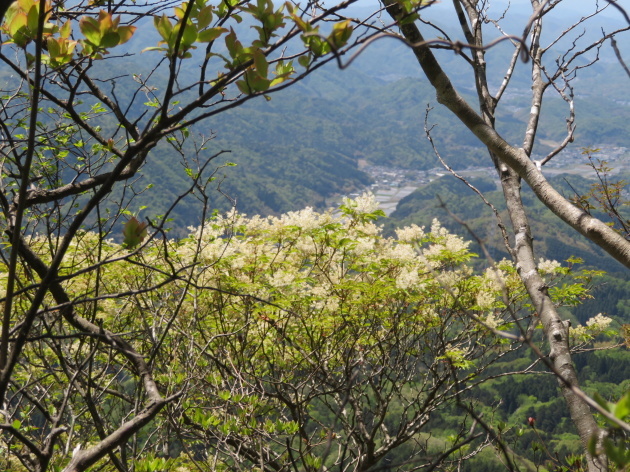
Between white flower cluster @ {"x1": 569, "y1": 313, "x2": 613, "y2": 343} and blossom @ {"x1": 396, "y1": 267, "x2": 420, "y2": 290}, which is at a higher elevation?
blossom @ {"x1": 396, "y1": 267, "x2": 420, "y2": 290}

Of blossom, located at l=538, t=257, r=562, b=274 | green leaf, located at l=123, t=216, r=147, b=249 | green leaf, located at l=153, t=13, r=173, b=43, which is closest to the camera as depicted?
green leaf, located at l=153, t=13, r=173, b=43

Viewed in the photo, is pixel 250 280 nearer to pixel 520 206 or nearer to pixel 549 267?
pixel 520 206

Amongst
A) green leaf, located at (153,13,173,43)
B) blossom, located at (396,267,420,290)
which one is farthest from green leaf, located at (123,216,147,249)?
blossom, located at (396,267,420,290)

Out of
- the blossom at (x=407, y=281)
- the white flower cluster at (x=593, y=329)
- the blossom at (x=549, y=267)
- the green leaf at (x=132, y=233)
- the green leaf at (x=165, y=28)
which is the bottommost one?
the white flower cluster at (x=593, y=329)

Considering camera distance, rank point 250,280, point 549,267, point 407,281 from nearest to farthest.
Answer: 1. point 407,281
2. point 250,280
3. point 549,267

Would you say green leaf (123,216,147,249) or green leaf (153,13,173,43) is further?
green leaf (123,216,147,249)

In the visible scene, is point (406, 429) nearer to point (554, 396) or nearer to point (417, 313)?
point (417, 313)

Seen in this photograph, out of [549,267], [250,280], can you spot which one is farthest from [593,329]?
[250,280]

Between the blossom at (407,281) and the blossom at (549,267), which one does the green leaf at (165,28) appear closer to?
the blossom at (407,281)

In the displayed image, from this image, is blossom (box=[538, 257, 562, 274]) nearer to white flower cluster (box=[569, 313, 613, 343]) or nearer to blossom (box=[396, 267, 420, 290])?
white flower cluster (box=[569, 313, 613, 343])

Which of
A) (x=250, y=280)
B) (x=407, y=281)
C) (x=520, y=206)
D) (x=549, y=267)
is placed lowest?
(x=549, y=267)

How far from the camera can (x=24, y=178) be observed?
2.49 feet

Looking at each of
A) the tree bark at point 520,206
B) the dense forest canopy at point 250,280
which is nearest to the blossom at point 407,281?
the dense forest canopy at point 250,280

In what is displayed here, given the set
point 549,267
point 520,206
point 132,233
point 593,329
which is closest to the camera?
point 132,233
